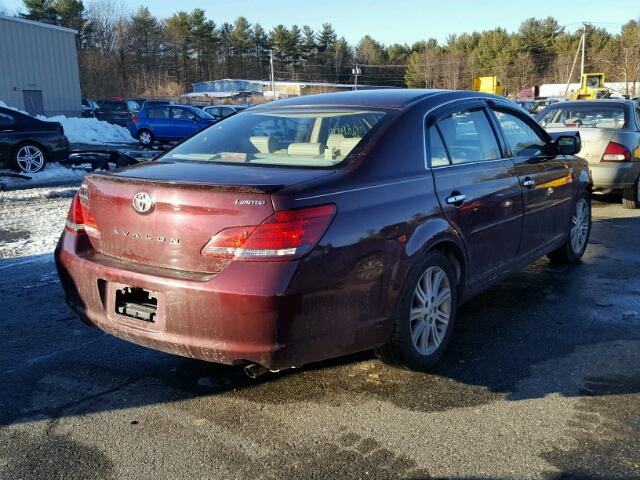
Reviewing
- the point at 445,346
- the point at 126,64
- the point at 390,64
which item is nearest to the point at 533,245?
the point at 445,346

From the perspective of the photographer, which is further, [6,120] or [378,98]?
[6,120]

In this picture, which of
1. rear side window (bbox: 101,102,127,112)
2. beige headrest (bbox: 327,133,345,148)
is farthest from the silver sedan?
rear side window (bbox: 101,102,127,112)

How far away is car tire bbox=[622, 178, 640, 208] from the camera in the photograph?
9.28m

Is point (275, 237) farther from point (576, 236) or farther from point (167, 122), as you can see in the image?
point (167, 122)

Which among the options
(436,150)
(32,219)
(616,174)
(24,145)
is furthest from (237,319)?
(24,145)

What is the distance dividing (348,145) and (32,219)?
629 centimetres

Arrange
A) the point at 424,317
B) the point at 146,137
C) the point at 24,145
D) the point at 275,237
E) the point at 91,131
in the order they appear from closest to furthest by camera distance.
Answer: the point at 275,237
the point at 424,317
the point at 24,145
the point at 146,137
the point at 91,131

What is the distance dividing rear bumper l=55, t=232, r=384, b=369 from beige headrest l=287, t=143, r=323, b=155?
1.05 m

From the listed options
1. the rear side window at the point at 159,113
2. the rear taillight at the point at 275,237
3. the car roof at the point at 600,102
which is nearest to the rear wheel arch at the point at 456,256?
the rear taillight at the point at 275,237

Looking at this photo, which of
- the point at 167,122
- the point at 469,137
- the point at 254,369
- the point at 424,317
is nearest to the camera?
the point at 254,369

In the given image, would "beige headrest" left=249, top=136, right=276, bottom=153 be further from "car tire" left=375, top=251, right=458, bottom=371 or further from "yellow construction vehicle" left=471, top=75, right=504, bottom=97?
"yellow construction vehicle" left=471, top=75, right=504, bottom=97

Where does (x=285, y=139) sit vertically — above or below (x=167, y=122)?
above

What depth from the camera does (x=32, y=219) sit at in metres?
8.27

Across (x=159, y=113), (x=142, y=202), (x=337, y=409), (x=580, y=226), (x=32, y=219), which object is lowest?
(x=337, y=409)
